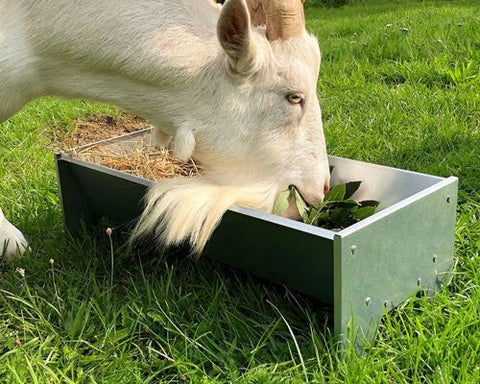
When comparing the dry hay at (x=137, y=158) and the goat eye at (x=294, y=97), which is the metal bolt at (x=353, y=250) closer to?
the goat eye at (x=294, y=97)

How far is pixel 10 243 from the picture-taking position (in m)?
2.81

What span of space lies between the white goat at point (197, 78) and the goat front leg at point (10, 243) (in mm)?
632

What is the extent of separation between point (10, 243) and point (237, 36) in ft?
4.27

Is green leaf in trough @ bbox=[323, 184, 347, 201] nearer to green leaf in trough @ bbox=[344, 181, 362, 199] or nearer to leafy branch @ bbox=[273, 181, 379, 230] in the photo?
leafy branch @ bbox=[273, 181, 379, 230]

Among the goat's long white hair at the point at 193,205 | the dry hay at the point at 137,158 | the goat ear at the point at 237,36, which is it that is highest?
the goat ear at the point at 237,36

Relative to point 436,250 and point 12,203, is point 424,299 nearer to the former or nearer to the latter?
point 436,250

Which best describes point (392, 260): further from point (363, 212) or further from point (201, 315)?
point (201, 315)

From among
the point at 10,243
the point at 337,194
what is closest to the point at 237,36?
the point at 337,194

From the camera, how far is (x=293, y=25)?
2342 millimetres

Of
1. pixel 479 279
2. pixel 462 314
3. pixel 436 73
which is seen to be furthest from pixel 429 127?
pixel 462 314

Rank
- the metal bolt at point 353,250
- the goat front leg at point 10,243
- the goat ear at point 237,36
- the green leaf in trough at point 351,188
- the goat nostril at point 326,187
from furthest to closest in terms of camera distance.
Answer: the goat front leg at point 10,243 < the green leaf in trough at point 351,188 < the goat nostril at point 326,187 < the goat ear at point 237,36 < the metal bolt at point 353,250

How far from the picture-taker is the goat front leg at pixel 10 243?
2799 mm

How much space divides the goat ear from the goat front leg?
1175 millimetres

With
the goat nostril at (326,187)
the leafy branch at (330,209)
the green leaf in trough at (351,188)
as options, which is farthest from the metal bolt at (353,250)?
the green leaf in trough at (351,188)
